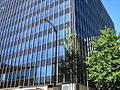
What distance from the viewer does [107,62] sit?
2642 cm

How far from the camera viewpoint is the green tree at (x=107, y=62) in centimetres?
2584

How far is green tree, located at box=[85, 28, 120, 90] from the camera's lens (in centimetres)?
2584

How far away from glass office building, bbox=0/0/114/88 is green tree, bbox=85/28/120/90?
9.00m

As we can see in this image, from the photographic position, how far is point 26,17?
53781 millimetres

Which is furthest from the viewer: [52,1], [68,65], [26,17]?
[26,17]

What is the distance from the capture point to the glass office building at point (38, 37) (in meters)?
40.1

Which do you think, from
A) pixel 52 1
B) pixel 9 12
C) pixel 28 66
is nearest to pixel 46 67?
pixel 28 66

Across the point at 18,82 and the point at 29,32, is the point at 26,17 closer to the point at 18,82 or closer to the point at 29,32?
the point at 29,32

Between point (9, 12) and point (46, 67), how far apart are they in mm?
32636

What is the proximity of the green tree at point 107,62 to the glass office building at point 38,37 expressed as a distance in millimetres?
8997

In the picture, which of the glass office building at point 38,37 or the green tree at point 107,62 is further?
the glass office building at point 38,37

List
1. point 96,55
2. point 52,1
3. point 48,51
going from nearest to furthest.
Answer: point 96,55 < point 48,51 < point 52,1

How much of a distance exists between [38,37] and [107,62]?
24.3m

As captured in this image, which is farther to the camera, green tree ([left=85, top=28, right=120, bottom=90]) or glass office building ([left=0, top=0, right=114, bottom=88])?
glass office building ([left=0, top=0, right=114, bottom=88])
